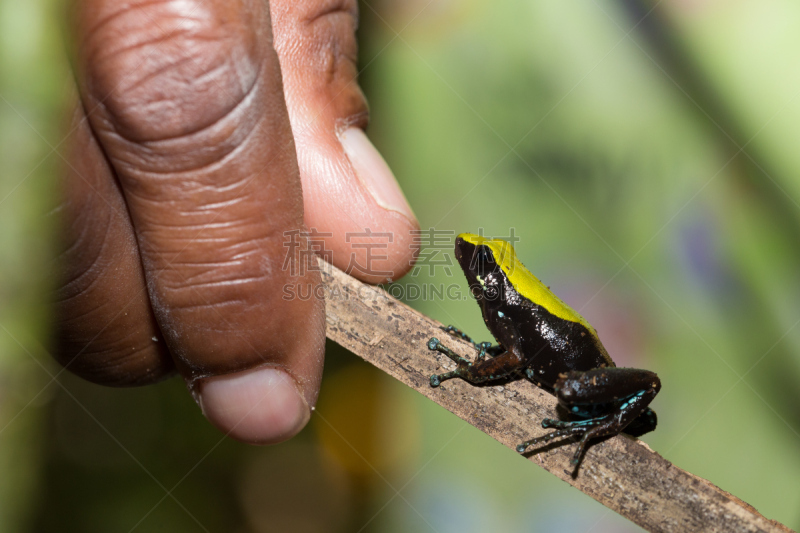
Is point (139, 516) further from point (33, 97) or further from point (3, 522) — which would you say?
point (33, 97)

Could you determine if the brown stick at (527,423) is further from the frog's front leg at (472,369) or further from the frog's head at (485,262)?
the frog's head at (485,262)

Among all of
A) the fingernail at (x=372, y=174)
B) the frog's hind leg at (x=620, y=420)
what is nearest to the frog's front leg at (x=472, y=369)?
the frog's hind leg at (x=620, y=420)

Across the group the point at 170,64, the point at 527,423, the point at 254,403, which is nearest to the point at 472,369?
the point at 527,423

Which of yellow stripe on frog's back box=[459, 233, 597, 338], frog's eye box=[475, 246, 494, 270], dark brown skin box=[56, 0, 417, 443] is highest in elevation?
yellow stripe on frog's back box=[459, 233, 597, 338]

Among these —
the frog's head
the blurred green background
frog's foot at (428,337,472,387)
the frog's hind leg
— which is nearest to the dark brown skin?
the frog's head

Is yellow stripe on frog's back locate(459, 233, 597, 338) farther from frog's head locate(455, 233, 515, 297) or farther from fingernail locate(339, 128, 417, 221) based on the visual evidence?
fingernail locate(339, 128, 417, 221)

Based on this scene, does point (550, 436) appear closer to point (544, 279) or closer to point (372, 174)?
point (372, 174)

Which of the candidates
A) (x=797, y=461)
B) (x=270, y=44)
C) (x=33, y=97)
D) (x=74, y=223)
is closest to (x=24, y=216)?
(x=74, y=223)
